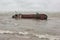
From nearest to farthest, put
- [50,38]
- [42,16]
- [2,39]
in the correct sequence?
[2,39] → [50,38] → [42,16]

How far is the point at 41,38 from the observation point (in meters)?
20.5

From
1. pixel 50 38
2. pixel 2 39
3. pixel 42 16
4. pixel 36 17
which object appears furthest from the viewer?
pixel 36 17

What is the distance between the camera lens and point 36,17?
57.0m

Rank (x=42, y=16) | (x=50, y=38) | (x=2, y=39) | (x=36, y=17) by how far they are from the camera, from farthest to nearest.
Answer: (x=36, y=17), (x=42, y=16), (x=50, y=38), (x=2, y=39)

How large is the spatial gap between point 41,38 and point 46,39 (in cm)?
86

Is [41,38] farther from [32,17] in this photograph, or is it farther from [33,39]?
[32,17]

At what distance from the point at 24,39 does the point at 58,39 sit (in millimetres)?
3536

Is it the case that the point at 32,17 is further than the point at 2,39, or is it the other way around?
the point at 32,17

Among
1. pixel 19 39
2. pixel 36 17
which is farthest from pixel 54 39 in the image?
pixel 36 17

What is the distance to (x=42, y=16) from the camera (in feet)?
175

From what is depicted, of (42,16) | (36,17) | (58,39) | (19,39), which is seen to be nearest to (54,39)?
(58,39)

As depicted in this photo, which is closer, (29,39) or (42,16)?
(29,39)

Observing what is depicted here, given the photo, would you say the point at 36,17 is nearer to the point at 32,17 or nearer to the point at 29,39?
the point at 32,17

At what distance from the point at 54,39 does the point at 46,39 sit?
2.74ft
